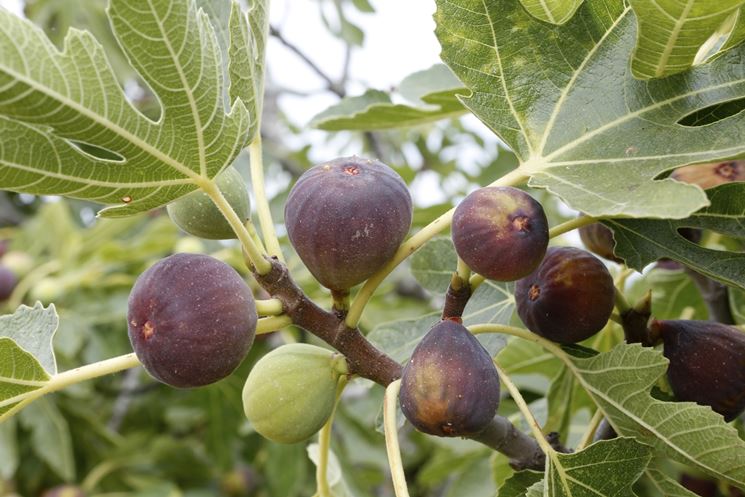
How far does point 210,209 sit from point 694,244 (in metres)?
0.73

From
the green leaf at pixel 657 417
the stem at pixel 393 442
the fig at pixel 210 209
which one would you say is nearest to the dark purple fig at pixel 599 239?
the green leaf at pixel 657 417

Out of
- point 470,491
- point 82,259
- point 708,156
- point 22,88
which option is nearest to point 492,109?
point 708,156

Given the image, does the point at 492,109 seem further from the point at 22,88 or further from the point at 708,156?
the point at 22,88

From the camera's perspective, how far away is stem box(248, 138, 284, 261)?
4.39ft

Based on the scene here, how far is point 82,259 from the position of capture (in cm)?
368

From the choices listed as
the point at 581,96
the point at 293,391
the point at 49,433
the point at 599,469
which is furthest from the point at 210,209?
the point at 49,433

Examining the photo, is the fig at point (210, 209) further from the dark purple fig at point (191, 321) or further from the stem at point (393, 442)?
the stem at point (393, 442)

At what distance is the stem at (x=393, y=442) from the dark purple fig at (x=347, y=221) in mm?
166

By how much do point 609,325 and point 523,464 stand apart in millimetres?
477

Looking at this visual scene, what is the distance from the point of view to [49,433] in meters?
3.34

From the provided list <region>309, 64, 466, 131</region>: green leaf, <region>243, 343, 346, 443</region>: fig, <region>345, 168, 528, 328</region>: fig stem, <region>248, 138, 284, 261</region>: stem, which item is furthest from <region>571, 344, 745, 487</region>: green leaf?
<region>309, 64, 466, 131</region>: green leaf

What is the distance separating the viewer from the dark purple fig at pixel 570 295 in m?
1.29

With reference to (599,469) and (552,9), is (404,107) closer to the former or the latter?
(552,9)

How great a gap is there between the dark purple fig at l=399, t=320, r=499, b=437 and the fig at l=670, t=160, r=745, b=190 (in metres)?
0.51
